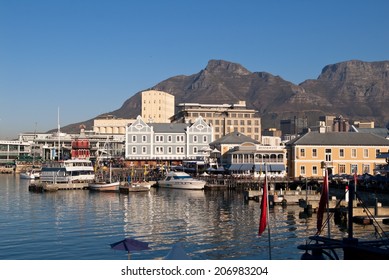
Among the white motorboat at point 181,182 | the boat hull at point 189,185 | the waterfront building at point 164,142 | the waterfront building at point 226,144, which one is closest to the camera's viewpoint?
the boat hull at point 189,185

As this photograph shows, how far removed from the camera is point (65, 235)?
3988 cm

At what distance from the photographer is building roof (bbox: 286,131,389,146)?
88000 mm

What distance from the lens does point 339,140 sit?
8900 cm

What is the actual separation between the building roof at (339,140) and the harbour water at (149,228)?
23.4 metres

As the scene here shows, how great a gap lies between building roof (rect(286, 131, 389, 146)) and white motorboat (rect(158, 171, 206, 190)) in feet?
51.2

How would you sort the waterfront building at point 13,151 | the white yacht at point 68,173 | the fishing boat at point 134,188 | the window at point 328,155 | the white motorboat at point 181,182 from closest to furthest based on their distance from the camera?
the fishing boat at point 134,188, the white motorboat at point 181,182, the window at point 328,155, the white yacht at point 68,173, the waterfront building at point 13,151

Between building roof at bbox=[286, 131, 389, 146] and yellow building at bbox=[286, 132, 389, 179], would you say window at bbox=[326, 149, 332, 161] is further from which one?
building roof at bbox=[286, 131, 389, 146]

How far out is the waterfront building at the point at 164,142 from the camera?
395ft

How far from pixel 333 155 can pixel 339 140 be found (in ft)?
8.68

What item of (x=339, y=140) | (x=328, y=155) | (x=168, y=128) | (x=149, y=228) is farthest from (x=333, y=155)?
(x=149, y=228)

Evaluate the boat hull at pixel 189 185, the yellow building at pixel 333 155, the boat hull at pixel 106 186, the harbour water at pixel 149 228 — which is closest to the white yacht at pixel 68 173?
the boat hull at pixel 106 186

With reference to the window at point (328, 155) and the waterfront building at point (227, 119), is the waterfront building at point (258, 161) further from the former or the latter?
the waterfront building at point (227, 119)

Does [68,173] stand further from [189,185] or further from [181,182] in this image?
[189,185]

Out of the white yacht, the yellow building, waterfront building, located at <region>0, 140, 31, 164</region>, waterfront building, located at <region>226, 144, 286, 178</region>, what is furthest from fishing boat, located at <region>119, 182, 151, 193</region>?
waterfront building, located at <region>0, 140, 31, 164</region>
